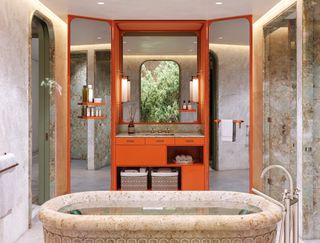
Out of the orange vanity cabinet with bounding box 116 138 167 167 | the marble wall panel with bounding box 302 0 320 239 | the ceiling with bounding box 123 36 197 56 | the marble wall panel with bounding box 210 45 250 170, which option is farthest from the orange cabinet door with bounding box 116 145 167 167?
the marble wall panel with bounding box 302 0 320 239

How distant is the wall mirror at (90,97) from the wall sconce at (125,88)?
12.4 inches

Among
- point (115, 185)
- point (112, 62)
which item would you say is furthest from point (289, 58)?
point (115, 185)

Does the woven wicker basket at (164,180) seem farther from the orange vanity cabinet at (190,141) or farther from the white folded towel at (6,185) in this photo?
the white folded towel at (6,185)

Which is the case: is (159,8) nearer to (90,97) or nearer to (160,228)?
(90,97)

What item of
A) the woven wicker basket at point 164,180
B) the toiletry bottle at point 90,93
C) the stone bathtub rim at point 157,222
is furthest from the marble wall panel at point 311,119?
the toiletry bottle at point 90,93

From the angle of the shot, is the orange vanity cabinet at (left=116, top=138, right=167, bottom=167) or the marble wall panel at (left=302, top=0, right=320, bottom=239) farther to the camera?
the orange vanity cabinet at (left=116, top=138, right=167, bottom=167)

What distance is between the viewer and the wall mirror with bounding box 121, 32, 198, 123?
5.82m

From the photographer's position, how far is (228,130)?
18.2ft

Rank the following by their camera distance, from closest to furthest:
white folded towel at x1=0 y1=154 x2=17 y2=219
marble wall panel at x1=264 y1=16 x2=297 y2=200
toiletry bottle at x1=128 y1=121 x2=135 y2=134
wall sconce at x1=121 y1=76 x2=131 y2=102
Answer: white folded towel at x1=0 y1=154 x2=17 y2=219
marble wall panel at x1=264 y1=16 x2=297 y2=200
toiletry bottle at x1=128 y1=121 x2=135 y2=134
wall sconce at x1=121 y1=76 x2=131 y2=102

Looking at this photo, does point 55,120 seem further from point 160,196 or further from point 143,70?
point 160,196

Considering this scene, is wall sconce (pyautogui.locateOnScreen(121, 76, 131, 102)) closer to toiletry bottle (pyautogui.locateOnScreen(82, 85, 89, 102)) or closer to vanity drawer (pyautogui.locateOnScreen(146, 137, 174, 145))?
toiletry bottle (pyautogui.locateOnScreen(82, 85, 89, 102))

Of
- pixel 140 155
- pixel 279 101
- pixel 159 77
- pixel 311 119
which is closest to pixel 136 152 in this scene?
pixel 140 155

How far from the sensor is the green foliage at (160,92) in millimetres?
5848

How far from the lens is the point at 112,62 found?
5566mm
